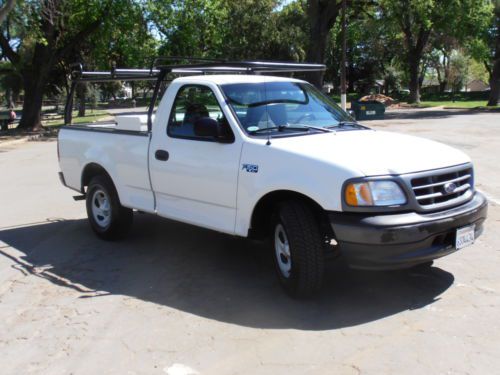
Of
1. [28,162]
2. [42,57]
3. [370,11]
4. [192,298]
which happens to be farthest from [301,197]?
[370,11]

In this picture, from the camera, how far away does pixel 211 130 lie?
5008mm

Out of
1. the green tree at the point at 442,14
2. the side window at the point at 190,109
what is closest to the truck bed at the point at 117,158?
the side window at the point at 190,109

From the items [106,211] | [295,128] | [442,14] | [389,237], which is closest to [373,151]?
[389,237]

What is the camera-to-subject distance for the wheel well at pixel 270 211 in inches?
179

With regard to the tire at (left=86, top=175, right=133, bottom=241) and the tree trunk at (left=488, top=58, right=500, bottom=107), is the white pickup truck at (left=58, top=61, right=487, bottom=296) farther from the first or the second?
the tree trunk at (left=488, top=58, right=500, bottom=107)

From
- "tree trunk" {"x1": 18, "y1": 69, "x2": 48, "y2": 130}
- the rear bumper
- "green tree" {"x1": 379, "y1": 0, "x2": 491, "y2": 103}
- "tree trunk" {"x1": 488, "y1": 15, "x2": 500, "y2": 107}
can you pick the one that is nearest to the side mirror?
the rear bumper

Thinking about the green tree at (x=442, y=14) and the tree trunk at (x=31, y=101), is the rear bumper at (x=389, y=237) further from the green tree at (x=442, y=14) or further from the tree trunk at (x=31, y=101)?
the green tree at (x=442, y=14)

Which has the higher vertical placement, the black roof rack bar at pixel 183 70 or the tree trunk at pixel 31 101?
the black roof rack bar at pixel 183 70

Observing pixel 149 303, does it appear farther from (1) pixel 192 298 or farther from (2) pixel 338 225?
(2) pixel 338 225

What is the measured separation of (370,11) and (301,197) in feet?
113

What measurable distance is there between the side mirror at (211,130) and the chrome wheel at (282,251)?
0.95m

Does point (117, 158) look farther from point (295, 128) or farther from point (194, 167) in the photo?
point (295, 128)

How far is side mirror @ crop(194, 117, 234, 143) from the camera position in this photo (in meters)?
5.00

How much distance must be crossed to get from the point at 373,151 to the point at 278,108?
1.19 m
